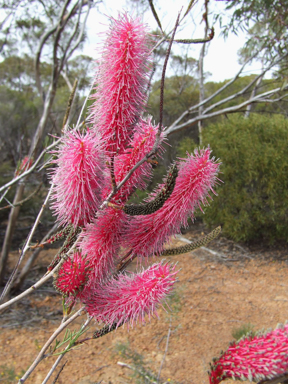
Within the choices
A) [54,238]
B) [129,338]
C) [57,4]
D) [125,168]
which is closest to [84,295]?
[54,238]

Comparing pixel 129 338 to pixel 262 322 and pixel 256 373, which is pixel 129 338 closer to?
pixel 262 322

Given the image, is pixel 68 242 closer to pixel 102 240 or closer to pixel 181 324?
pixel 102 240

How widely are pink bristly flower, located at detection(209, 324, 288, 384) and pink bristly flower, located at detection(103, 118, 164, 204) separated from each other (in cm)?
46

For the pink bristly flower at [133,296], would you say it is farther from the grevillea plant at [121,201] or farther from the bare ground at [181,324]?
the bare ground at [181,324]

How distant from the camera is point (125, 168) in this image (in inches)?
25.8

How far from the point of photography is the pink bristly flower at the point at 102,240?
648 mm

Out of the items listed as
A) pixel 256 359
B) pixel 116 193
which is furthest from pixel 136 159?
A: pixel 256 359

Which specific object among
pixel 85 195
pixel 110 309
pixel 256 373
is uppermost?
pixel 85 195

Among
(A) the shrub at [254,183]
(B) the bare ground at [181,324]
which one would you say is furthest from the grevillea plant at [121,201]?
(A) the shrub at [254,183]

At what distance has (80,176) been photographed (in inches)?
22.3

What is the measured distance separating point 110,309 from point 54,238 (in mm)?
244

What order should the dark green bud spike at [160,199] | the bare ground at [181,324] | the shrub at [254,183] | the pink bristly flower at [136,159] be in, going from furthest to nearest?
the shrub at [254,183] < the bare ground at [181,324] < the pink bristly flower at [136,159] < the dark green bud spike at [160,199]

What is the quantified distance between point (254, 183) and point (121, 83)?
502cm

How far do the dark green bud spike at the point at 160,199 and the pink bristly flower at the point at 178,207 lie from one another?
0.08 metres
